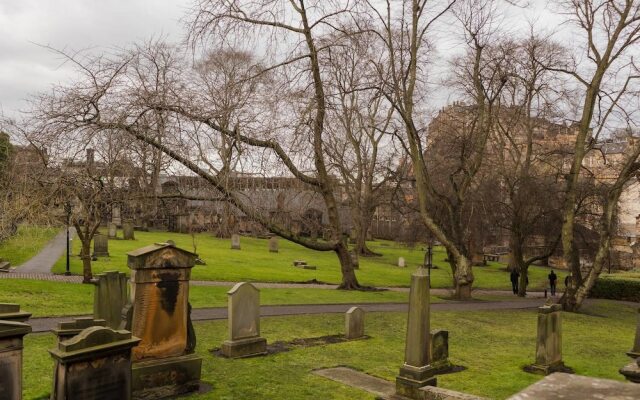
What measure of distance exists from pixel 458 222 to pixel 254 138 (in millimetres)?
12704

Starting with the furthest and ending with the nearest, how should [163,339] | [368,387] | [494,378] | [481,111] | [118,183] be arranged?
[481,111] < [118,183] < [494,378] < [368,387] < [163,339]

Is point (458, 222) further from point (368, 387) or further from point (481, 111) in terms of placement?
point (368, 387)

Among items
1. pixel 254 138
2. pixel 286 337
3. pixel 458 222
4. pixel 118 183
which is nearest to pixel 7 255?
pixel 118 183

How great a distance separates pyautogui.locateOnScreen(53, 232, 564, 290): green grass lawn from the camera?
26156 millimetres

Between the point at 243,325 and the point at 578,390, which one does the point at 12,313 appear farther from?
the point at 578,390

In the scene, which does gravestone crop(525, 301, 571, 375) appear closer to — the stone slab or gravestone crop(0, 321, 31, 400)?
the stone slab

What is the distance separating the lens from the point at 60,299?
16.0 m

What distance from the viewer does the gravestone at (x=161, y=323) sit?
27.0 feet

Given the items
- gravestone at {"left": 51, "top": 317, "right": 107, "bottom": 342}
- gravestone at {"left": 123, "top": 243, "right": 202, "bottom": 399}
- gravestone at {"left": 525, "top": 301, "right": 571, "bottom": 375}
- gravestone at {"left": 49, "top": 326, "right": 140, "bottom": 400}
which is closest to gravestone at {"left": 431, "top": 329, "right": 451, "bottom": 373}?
gravestone at {"left": 525, "top": 301, "right": 571, "bottom": 375}

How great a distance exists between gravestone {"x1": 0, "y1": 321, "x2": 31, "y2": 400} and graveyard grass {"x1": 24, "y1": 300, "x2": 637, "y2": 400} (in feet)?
8.17

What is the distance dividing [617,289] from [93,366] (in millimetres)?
33302

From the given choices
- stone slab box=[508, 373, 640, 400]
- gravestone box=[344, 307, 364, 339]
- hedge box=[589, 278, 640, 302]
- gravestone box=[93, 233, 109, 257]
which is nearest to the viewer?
stone slab box=[508, 373, 640, 400]

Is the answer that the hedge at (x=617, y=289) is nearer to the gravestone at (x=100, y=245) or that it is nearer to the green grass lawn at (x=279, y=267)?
the green grass lawn at (x=279, y=267)

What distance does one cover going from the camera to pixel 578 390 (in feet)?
14.0
